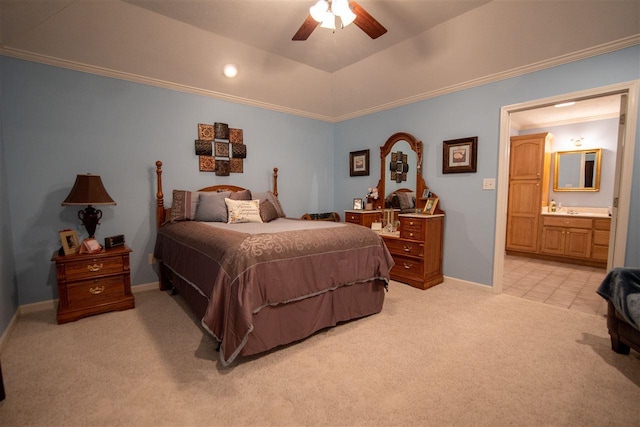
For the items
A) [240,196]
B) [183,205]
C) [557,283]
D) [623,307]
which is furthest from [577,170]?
[183,205]

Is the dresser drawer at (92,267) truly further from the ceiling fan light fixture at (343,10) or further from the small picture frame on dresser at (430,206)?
the small picture frame on dresser at (430,206)

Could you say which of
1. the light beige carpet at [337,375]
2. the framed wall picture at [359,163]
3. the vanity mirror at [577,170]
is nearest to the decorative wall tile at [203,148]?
the light beige carpet at [337,375]

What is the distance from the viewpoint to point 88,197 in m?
2.54

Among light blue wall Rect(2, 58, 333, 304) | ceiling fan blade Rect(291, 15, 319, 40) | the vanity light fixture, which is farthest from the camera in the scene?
the vanity light fixture

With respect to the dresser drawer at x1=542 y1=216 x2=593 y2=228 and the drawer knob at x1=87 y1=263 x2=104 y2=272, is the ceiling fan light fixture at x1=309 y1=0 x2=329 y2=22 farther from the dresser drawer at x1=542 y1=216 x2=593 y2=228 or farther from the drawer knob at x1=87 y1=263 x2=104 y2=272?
the dresser drawer at x1=542 y1=216 x2=593 y2=228

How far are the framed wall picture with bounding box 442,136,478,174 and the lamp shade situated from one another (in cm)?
370

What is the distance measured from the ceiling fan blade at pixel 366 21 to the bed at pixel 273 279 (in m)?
1.59

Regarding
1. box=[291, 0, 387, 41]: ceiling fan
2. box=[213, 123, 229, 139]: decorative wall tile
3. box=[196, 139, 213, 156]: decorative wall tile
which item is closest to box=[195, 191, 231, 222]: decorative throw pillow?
box=[196, 139, 213, 156]: decorative wall tile

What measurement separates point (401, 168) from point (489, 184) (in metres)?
1.13

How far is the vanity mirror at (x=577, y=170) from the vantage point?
4766mm

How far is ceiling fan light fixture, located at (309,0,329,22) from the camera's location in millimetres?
1882

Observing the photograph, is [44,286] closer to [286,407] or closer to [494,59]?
[286,407]

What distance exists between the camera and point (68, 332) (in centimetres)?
227

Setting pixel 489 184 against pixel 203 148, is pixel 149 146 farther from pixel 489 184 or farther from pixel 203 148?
pixel 489 184
